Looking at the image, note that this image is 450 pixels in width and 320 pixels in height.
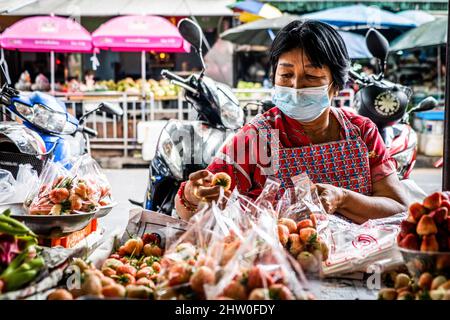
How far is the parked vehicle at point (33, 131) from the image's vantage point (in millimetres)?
3930

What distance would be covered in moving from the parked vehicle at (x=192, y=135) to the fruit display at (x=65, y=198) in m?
1.42

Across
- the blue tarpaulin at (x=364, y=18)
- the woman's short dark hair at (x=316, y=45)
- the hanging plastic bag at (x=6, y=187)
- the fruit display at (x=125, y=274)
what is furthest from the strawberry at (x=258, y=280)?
the blue tarpaulin at (x=364, y=18)

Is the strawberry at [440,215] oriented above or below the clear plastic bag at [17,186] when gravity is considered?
above

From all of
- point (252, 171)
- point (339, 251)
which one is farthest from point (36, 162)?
point (339, 251)

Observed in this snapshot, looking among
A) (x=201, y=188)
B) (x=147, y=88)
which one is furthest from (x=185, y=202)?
(x=147, y=88)

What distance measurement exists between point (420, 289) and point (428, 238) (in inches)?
5.4

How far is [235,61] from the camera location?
43.4 ft

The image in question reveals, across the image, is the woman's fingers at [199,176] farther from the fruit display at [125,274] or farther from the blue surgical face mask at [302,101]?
the blue surgical face mask at [302,101]

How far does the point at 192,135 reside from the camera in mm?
3994

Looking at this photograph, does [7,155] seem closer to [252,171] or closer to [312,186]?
[252,171]

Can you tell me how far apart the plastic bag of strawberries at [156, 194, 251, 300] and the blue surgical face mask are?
669 mm

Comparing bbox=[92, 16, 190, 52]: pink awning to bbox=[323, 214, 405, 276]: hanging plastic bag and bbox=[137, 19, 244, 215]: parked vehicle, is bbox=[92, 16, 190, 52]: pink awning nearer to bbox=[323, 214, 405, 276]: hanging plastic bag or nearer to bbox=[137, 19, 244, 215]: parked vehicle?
bbox=[137, 19, 244, 215]: parked vehicle

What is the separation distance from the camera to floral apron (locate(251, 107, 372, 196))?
2494mm
